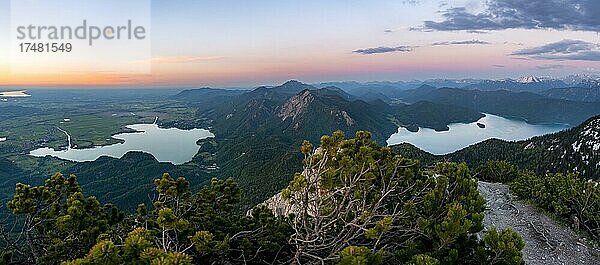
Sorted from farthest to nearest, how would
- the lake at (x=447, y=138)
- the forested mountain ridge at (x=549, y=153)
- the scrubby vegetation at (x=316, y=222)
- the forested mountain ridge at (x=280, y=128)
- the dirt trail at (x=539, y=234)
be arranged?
the lake at (x=447, y=138)
the forested mountain ridge at (x=280, y=128)
the forested mountain ridge at (x=549, y=153)
the dirt trail at (x=539, y=234)
the scrubby vegetation at (x=316, y=222)

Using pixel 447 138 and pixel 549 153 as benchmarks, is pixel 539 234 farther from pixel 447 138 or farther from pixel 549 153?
pixel 447 138

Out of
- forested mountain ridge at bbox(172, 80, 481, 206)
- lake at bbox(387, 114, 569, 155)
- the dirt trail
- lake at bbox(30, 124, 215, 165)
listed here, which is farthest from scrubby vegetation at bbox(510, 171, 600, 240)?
lake at bbox(387, 114, 569, 155)

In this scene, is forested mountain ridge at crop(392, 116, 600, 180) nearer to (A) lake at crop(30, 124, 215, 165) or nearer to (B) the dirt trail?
(B) the dirt trail

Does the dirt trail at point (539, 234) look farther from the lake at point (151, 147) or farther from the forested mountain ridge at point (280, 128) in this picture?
the lake at point (151, 147)

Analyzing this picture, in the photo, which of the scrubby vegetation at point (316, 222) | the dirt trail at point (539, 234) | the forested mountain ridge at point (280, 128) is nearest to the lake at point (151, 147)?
the forested mountain ridge at point (280, 128)

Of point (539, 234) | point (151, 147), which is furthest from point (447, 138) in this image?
point (539, 234)

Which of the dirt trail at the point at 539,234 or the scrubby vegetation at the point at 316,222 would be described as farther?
the dirt trail at the point at 539,234
